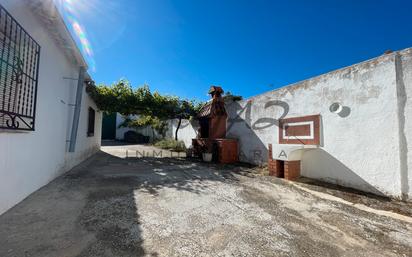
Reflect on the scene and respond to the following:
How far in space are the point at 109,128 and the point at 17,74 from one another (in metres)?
22.0

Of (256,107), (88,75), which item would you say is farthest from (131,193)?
(256,107)

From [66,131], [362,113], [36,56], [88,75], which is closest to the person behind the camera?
[36,56]

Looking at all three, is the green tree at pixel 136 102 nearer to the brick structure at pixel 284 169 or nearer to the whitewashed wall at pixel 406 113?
the brick structure at pixel 284 169

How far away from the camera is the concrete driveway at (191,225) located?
2.18 meters

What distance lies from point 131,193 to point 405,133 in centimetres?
566

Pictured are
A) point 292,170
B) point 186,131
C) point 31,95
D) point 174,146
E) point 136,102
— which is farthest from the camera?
point 186,131

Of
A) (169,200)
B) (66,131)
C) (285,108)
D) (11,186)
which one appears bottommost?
(169,200)

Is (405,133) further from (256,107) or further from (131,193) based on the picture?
(131,193)

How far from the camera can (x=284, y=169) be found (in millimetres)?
5777

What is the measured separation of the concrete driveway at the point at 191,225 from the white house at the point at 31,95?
0.51 meters

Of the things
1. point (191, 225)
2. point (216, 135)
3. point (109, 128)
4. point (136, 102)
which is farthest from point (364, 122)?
point (109, 128)

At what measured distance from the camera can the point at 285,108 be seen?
22.0 ft

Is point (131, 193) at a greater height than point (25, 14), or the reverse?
point (25, 14)

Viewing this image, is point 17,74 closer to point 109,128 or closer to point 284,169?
point 284,169
